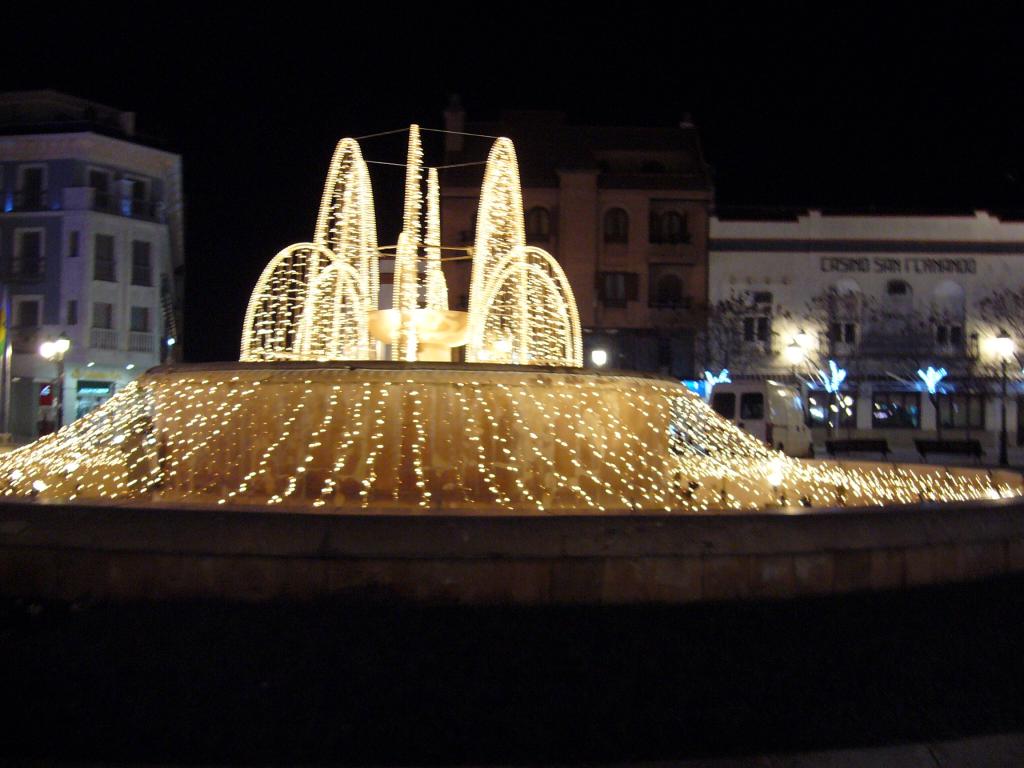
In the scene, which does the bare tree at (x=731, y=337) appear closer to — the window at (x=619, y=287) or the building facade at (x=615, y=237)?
the building facade at (x=615, y=237)

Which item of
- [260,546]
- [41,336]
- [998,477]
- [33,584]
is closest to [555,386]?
[260,546]

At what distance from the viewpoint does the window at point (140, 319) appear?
1828 inches

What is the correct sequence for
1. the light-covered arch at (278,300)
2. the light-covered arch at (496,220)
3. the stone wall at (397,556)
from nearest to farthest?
the stone wall at (397,556), the light-covered arch at (278,300), the light-covered arch at (496,220)

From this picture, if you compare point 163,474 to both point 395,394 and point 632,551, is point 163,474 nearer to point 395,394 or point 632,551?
point 395,394

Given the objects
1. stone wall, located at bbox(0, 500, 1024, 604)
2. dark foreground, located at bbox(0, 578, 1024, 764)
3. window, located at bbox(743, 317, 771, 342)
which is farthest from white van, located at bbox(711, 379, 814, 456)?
stone wall, located at bbox(0, 500, 1024, 604)

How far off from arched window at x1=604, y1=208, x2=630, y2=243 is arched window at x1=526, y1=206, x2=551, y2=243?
2.61 metres

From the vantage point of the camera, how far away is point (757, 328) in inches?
1854

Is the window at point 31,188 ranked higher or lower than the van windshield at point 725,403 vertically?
higher

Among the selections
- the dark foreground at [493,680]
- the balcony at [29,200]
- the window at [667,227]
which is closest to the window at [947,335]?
the window at [667,227]

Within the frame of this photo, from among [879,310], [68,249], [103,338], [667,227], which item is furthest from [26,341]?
[879,310]

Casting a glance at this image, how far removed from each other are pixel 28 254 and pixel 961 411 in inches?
1595

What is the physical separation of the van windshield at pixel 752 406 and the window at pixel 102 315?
27.9 m

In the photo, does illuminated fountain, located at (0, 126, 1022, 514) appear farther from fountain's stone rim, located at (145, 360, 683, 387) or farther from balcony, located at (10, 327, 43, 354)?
balcony, located at (10, 327, 43, 354)

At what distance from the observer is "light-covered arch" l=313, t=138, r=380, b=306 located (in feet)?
54.9
